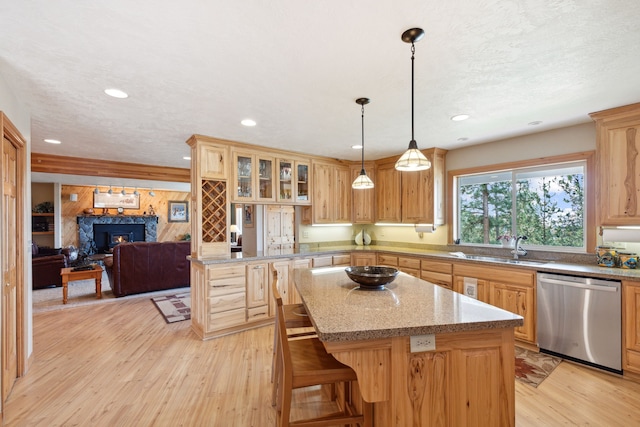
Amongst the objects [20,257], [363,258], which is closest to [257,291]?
[363,258]

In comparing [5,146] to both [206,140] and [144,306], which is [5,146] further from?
[144,306]

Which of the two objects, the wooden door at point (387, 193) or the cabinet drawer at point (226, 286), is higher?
the wooden door at point (387, 193)

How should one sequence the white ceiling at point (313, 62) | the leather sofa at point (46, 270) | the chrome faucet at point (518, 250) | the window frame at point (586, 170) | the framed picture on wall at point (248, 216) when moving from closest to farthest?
the white ceiling at point (313, 62), the window frame at point (586, 170), the chrome faucet at point (518, 250), the framed picture on wall at point (248, 216), the leather sofa at point (46, 270)

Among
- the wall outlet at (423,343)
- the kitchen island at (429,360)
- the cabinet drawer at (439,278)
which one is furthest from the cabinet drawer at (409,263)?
the wall outlet at (423,343)

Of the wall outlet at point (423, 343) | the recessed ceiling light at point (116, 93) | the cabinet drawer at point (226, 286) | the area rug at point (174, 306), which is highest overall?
the recessed ceiling light at point (116, 93)

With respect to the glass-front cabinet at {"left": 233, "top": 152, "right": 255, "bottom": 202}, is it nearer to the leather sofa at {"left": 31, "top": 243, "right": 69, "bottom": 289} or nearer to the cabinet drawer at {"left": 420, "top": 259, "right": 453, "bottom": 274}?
the cabinet drawer at {"left": 420, "top": 259, "right": 453, "bottom": 274}

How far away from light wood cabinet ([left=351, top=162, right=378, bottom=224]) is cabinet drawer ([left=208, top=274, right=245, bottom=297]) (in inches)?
90.7

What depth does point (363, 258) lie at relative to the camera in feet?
15.3

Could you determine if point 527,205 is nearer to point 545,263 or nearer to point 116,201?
point 545,263

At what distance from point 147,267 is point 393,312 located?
526 centimetres

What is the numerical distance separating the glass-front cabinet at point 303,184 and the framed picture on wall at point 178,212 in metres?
7.24

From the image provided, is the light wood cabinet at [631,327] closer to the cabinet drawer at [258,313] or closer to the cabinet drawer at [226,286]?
the cabinet drawer at [258,313]

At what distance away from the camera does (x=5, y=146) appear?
2.25m

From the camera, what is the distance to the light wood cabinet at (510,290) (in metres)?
3.03
